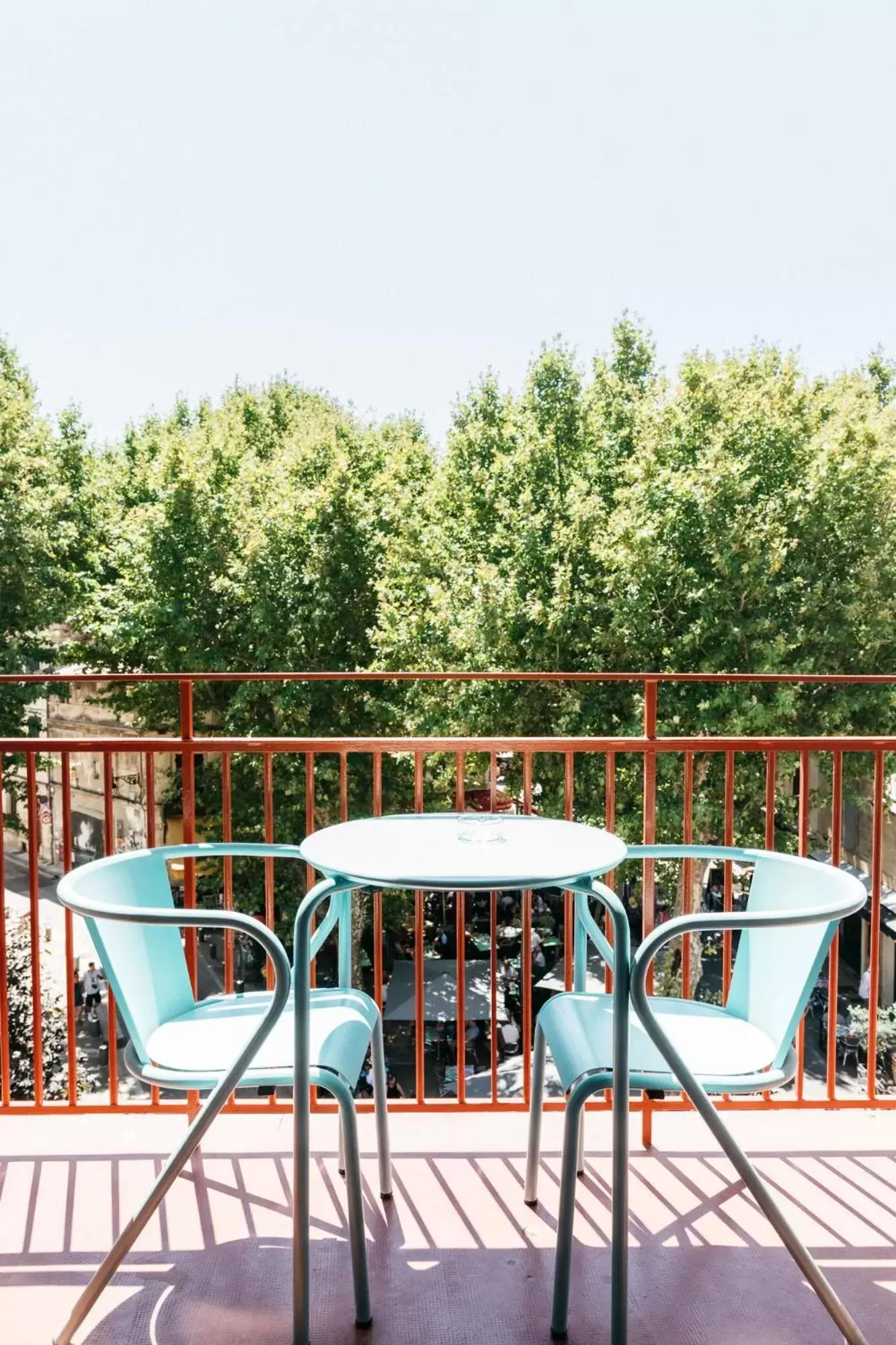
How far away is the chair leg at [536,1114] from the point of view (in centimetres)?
216

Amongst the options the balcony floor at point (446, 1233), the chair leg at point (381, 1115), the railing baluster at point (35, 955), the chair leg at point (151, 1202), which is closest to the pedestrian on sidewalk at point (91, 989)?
the railing baluster at point (35, 955)

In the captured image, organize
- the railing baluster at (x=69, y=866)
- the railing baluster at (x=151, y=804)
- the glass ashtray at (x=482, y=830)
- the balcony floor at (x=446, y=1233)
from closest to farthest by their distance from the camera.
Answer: the balcony floor at (x=446, y=1233), the glass ashtray at (x=482, y=830), the railing baluster at (x=69, y=866), the railing baluster at (x=151, y=804)

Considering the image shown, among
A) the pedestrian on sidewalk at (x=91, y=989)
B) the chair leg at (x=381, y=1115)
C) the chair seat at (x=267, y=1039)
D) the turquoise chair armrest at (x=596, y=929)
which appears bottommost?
the pedestrian on sidewalk at (x=91, y=989)

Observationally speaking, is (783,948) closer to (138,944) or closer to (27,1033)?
(138,944)

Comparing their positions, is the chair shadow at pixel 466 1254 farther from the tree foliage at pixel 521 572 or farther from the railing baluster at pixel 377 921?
the tree foliage at pixel 521 572

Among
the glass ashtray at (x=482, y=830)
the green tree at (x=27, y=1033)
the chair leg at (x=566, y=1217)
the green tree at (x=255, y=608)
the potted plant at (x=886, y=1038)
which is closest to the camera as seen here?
the chair leg at (x=566, y=1217)

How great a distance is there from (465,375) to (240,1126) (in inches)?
832

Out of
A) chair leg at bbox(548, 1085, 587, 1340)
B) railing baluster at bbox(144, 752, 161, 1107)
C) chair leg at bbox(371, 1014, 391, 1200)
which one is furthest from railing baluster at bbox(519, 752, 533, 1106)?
railing baluster at bbox(144, 752, 161, 1107)

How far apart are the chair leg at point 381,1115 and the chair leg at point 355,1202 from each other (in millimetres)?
373

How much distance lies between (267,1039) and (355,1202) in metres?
0.36

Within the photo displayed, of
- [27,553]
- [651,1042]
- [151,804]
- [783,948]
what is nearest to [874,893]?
[783,948]

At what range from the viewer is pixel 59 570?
15.3 m

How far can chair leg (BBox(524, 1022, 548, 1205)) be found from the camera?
216 centimetres

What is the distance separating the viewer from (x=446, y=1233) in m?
2.16
